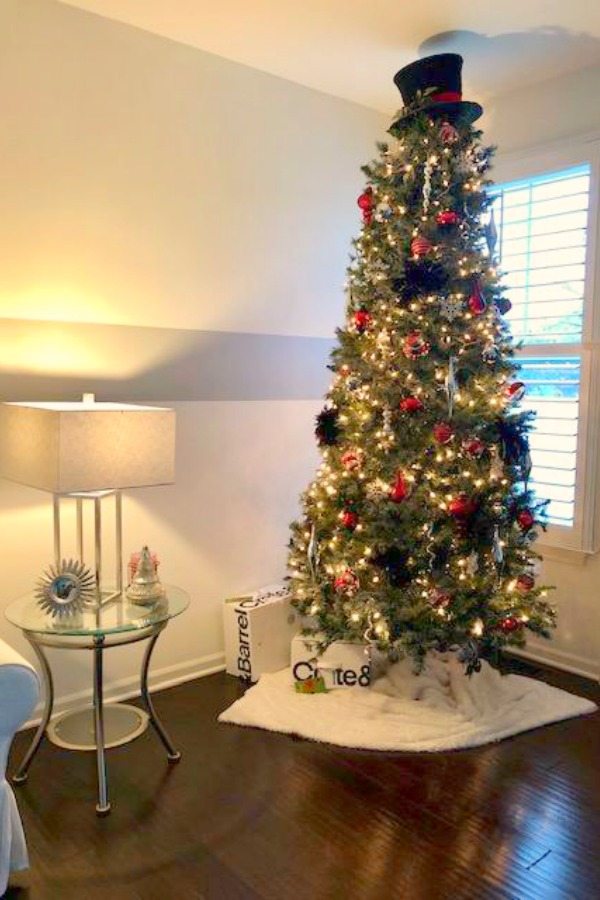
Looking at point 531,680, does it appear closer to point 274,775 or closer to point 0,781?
point 274,775

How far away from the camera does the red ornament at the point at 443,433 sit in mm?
2670

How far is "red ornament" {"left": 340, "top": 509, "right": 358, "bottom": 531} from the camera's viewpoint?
113 inches

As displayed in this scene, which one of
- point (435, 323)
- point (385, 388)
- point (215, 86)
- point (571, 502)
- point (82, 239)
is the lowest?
point (571, 502)

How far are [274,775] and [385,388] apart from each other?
4.75 feet

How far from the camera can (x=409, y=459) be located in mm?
2754

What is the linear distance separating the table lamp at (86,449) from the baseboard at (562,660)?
2082 millimetres

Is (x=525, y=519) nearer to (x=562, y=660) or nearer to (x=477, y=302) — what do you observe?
(x=477, y=302)

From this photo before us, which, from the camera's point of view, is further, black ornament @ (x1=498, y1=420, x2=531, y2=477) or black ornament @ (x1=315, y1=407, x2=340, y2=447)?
black ornament @ (x1=315, y1=407, x2=340, y2=447)

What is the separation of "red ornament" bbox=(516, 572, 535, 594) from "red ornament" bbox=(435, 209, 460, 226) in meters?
1.41

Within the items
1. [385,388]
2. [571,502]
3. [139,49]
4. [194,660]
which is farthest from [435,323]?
[194,660]

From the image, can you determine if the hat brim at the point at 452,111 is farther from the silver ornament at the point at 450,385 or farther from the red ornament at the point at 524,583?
the red ornament at the point at 524,583

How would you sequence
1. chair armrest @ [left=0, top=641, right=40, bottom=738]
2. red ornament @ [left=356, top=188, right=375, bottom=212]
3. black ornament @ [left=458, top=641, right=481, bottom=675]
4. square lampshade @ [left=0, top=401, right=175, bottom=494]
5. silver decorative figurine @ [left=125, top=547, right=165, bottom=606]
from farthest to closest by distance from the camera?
red ornament @ [left=356, top=188, right=375, bottom=212], black ornament @ [left=458, top=641, right=481, bottom=675], silver decorative figurine @ [left=125, top=547, right=165, bottom=606], square lampshade @ [left=0, top=401, right=175, bottom=494], chair armrest @ [left=0, top=641, right=40, bottom=738]

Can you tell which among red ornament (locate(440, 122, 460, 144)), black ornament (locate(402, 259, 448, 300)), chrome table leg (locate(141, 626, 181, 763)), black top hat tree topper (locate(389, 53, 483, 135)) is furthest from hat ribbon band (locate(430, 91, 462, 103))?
chrome table leg (locate(141, 626, 181, 763))

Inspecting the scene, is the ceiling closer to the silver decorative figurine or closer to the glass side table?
the silver decorative figurine
